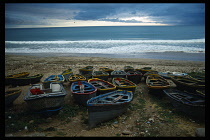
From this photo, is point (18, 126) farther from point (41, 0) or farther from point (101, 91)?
point (41, 0)

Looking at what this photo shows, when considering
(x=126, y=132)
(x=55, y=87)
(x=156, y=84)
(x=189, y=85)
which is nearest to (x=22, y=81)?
(x=55, y=87)

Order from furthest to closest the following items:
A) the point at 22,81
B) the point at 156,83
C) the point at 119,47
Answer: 1. the point at 119,47
2. the point at 22,81
3. the point at 156,83

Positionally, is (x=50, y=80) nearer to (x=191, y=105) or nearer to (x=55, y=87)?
(x=55, y=87)

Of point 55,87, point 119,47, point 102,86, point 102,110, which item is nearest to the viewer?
point 102,110

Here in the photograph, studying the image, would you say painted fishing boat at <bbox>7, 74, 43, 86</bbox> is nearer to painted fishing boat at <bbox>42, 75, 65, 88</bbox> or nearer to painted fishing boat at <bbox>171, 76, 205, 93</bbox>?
painted fishing boat at <bbox>42, 75, 65, 88</bbox>

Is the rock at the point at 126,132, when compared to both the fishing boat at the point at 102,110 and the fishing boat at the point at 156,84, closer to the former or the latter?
the fishing boat at the point at 102,110

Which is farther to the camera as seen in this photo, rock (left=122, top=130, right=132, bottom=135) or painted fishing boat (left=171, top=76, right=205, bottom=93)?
painted fishing boat (left=171, top=76, right=205, bottom=93)

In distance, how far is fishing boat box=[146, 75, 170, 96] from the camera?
377 inches

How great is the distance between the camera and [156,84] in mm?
10578

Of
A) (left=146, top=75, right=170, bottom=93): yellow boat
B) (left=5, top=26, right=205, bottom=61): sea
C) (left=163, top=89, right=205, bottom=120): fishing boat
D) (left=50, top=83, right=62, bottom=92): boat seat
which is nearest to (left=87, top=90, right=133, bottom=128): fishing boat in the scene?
(left=50, top=83, right=62, bottom=92): boat seat

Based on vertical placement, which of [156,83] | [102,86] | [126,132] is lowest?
[126,132]

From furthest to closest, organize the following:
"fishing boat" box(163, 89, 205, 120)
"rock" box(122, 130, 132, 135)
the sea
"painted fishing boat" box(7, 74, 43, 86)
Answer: the sea, "painted fishing boat" box(7, 74, 43, 86), "fishing boat" box(163, 89, 205, 120), "rock" box(122, 130, 132, 135)

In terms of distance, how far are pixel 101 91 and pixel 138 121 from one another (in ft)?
9.71

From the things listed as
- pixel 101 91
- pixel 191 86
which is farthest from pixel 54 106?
pixel 191 86
